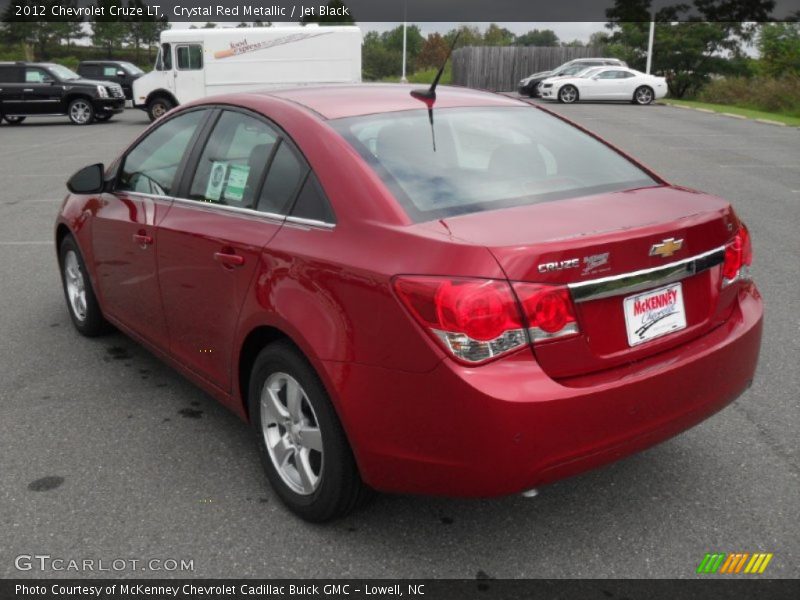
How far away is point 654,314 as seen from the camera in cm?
271

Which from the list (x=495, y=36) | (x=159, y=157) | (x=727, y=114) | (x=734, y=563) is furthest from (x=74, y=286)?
(x=495, y=36)

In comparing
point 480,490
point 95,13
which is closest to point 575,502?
point 480,490

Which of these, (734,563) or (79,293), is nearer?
(734,563)

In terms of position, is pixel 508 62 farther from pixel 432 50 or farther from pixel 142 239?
pixel 142 239

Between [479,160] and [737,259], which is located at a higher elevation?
[479,160]

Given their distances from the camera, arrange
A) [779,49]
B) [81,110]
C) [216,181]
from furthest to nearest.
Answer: [779,49]
[81,110]
[216,181]

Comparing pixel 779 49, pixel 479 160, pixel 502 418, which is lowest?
pixel 502 418

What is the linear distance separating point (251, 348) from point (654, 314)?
1.52m

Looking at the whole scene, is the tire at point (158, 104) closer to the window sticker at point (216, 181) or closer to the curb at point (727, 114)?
the curb at point (727, 114)

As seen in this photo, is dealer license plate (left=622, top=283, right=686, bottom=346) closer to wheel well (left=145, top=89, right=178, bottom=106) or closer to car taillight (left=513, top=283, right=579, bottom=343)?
car taillight (left=513, top=283, right=579, bottom=343)

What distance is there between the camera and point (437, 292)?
2.41 metres

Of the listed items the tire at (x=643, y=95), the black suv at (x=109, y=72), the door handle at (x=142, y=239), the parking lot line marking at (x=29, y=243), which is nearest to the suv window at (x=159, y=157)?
the door handle at (x=142, y=239)

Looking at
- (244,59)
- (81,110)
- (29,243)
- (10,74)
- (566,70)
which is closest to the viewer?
(29,243)

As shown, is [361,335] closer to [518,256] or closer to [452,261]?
[452,261]
